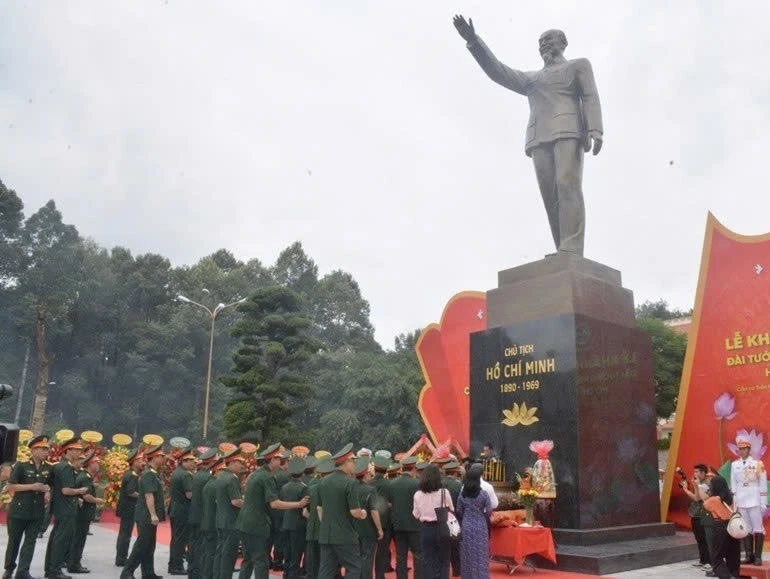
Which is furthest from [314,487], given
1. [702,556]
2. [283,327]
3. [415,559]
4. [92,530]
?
[283,327]

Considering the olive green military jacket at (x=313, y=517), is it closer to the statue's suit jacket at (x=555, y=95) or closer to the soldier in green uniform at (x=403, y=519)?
the soldier in green uniform at (x=403, y=519)

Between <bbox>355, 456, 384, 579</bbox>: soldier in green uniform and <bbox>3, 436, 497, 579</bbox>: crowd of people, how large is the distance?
10 mm

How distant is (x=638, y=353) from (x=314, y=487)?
5272mm

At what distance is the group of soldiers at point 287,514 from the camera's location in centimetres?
580

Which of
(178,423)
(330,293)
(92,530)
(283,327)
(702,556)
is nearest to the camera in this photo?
(702,556)

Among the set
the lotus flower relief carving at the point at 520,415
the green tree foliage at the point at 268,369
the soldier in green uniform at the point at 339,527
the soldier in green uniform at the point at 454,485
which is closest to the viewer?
the soldier in green uniform at the point at 339,527

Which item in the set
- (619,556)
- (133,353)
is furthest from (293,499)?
(133,353)

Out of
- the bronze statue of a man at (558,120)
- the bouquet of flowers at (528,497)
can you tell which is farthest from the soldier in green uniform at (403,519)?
the bronze statue of a man at (558,120)

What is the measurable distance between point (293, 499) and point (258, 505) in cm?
77

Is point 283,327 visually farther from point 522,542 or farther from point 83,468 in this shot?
point 522,542

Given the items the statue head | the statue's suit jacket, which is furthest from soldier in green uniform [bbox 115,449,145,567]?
the statue head

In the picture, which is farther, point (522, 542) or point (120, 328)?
point (120, 328)

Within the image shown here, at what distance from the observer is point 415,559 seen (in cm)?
645

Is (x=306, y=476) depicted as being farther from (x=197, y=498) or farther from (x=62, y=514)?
(x=62, y=514)
